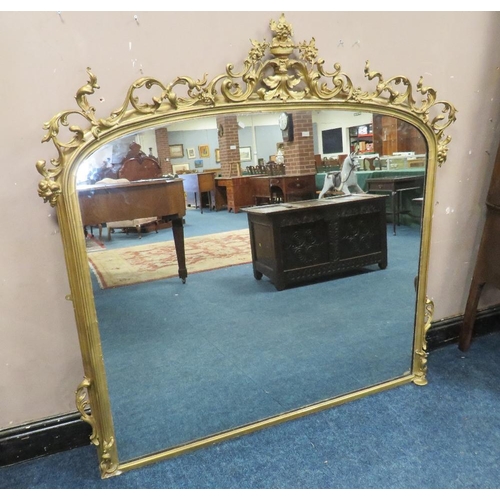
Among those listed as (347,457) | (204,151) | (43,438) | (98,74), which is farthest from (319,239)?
(43,438)

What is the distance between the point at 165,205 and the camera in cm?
171

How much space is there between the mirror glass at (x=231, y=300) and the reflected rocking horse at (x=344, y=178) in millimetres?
22

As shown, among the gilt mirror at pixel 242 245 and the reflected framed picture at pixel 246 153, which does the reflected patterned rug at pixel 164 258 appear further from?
the reflected framed picture at pixel 246 153

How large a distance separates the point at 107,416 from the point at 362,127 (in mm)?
1450

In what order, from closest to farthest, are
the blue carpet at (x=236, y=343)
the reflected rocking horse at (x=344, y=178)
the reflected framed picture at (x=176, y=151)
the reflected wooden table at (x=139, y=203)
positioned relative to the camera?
the reflected wooden table at (x=139, y=203), the reflected framed picture at (x=176, y=151), the blue carpet at (x=236, y=343), the reflected rocking horse at (x=344, y=178)

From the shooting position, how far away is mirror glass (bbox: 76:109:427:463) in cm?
164

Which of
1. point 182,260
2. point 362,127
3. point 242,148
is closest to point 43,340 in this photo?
point 182,260

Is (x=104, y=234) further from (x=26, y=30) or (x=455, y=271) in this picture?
(x=455, y=271)

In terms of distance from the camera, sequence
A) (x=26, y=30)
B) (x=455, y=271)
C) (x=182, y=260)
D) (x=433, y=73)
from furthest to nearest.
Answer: (x=455, y=271), (x=433, y=73), (x=182, y=260), (x=26, y=30)

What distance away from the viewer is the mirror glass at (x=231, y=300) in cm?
164

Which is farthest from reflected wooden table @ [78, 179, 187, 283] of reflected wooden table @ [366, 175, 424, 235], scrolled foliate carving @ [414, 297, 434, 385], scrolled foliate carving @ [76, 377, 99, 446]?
scrolled foliate carving @ [414, 297, 434, 385]

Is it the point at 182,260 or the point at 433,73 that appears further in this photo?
the point at 433,73

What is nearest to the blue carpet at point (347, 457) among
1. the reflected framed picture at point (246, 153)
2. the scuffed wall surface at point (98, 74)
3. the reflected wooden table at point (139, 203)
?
the scuffed wall surface at point (98, 74)

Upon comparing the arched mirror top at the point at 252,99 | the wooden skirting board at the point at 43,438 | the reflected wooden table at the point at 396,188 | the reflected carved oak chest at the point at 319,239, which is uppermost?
the arched mirror top at the point at 252,99
